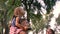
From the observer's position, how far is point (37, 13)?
9.03ft

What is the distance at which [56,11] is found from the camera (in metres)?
2.67

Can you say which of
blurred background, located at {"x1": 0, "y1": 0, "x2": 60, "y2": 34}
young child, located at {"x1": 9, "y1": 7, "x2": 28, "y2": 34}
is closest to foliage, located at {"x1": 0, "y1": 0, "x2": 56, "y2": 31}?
blurred background, located at {"x1": 0, "y1": 0, "x2": 60, "y2": 34}

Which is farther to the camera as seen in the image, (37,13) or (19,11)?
(37,13)

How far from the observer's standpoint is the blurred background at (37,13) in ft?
8.71

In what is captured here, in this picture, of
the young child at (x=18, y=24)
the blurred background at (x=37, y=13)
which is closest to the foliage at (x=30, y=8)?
the blurred background at (x=37, y=13)

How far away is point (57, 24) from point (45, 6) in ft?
1.12

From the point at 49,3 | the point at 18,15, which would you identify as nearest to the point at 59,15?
the point at 49,3

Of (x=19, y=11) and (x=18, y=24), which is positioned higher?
(x=19, y=11)

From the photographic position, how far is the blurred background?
2.65 metres

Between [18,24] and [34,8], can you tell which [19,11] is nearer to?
[18,24]

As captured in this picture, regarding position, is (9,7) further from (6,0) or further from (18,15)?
(18,15)

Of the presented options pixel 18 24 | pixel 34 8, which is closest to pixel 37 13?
pixel 34 8

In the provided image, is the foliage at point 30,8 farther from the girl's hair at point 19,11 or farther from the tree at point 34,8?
the girl's hair at point 19,11

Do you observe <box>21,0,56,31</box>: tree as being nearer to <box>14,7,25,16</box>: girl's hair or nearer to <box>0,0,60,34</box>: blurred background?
<box>0,0,60,34</box>: blurred background
